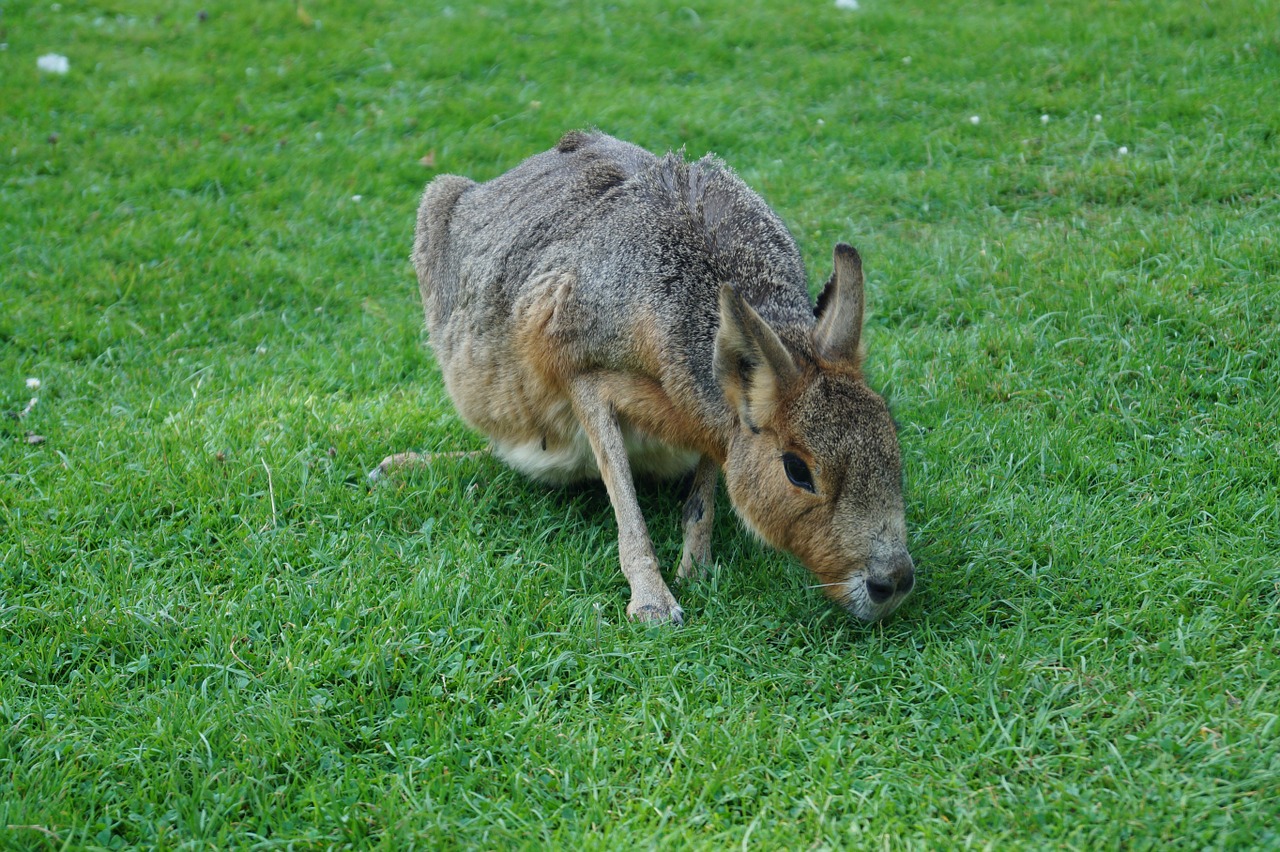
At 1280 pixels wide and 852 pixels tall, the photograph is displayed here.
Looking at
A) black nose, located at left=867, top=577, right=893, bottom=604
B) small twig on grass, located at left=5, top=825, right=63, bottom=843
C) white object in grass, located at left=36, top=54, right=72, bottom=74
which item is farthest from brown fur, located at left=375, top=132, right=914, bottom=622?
white object in grass, located at left=36, top=54, right=72, bottom=74

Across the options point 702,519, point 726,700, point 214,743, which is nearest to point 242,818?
point 214,743

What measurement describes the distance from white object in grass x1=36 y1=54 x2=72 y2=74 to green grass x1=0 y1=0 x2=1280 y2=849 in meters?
0.23

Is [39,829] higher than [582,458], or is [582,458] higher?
[582,458]

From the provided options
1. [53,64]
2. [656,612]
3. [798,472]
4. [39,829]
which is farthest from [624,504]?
[53,64]

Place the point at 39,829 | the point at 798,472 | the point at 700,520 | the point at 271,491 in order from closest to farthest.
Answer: the point at 39,829 < the point at 798,472 < the point at 700,520 < the point at 271,491

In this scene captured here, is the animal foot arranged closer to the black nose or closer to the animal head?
the animal head

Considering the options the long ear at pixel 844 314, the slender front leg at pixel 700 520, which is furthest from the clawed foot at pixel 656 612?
the long ear at pixel 844 314

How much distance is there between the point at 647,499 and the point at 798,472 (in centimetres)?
125

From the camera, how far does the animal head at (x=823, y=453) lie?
3.79m

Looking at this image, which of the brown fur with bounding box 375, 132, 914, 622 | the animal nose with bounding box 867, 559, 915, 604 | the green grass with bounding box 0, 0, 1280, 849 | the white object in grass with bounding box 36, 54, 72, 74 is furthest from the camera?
the white object in grass with bounding box 36, 54, 72, 74

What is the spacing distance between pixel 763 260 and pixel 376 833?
2529 mm

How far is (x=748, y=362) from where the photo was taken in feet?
13.1

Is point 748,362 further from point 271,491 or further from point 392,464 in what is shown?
point 271,491

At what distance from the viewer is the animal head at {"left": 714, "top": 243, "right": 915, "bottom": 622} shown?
379 cm
